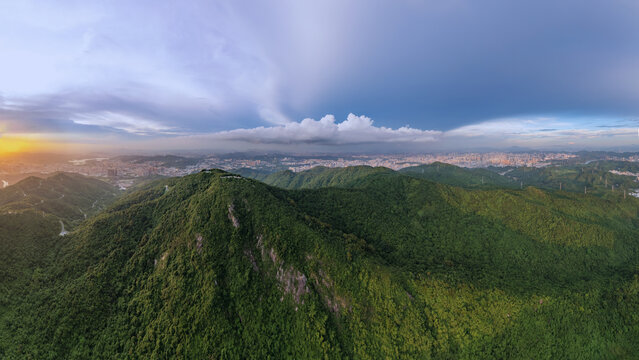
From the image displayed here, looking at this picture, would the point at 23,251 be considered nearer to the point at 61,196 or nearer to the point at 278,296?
the point at 278,296

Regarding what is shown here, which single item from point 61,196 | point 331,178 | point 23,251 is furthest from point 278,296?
point 61,196

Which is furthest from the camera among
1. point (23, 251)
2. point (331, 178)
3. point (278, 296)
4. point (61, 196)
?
point (331, 178)

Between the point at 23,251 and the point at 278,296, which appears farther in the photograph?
the point at 23,251

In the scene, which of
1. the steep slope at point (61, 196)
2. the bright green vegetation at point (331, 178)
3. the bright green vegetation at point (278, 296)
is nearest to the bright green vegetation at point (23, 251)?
the bright green vegetation at point (278, 296)

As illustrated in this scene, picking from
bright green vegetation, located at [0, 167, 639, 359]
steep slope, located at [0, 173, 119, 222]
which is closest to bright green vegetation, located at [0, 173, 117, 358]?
bright green vegetation, located at [0, 167, 639, 359]

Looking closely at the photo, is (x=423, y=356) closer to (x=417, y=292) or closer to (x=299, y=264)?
(x=417, y=292)

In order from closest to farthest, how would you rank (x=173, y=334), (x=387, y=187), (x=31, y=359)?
(x=31, y=359)
(x=173, y=334)
(x=387, y=187)

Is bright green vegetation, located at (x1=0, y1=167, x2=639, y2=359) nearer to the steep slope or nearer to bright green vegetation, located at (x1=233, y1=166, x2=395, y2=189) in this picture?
the steep slope

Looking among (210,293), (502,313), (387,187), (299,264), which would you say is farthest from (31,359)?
(387,187)

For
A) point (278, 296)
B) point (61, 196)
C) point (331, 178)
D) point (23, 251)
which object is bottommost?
point (278, 296)
